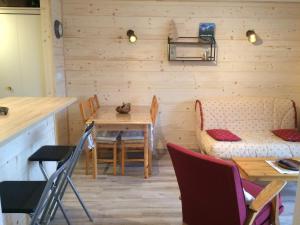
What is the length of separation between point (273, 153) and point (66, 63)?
2.98 meters

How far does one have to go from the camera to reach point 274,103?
153 inches

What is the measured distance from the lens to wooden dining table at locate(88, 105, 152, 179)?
10.2 ft

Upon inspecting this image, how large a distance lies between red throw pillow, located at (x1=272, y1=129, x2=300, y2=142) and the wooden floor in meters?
0.55

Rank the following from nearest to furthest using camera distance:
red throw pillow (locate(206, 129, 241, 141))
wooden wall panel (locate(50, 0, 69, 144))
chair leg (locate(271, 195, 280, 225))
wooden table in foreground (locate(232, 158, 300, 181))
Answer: chair leg (locate(271, 195, 280, 225)) → wooden table in foreground (locate(232, 158, 300, 181)) → red throw pillow (locate(206, 129, 241, 141)) → wooden wall panel (locate(50, 0, 69, 144))

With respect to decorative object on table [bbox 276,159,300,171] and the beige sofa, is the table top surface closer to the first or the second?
the beige sofa

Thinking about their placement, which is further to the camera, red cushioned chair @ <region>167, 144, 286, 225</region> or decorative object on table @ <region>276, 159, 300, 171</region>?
decorative object on table @ <region>276, 159, 300, 171</region>

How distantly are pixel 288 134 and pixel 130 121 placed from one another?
202 cm

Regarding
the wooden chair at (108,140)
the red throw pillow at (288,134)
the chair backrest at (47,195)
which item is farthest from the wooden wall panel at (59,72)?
the red throw pillow at (288,134)

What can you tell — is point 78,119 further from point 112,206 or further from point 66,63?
point 112,206

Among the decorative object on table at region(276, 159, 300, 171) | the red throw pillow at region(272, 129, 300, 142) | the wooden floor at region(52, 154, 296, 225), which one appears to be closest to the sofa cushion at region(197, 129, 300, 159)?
the red throw pillow at region(272, 129, 300, 142)

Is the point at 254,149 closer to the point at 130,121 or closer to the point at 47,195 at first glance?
the point at 130,121

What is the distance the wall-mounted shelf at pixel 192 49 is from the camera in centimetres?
385

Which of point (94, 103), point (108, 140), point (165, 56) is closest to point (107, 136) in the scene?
point (108, 140)

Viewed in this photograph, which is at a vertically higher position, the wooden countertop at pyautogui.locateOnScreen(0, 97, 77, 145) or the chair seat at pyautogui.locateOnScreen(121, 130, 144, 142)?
the wooden countertop at pyautogui.locateOnScreen(0, 97, 77, 145)
